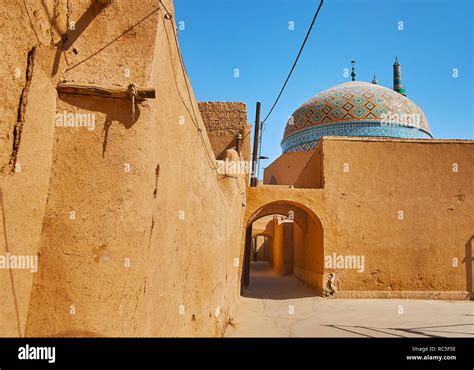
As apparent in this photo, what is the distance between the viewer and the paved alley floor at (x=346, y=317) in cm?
589

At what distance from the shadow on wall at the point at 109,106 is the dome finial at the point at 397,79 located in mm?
26567

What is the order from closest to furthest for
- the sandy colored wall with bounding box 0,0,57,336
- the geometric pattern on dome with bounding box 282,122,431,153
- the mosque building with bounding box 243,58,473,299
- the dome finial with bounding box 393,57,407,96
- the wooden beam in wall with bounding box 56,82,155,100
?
the sandy colored wall with bounding box 0,0,57,336 → the wooden beam in wall with bounding box 56,82,155,100 → the mosque building with bounding box 243,58,473,299 → the geometric pattern on dome with bounding box 282,122,431,153 → the dome finial with bounding box 393,57,407,96

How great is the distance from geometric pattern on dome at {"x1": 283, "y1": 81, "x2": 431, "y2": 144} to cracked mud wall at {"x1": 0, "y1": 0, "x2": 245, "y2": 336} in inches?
663

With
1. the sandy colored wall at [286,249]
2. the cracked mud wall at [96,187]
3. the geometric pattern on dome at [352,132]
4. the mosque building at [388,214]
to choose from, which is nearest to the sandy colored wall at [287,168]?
the geometric pattern on dome at [352,132]

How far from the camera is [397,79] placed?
2558 cm

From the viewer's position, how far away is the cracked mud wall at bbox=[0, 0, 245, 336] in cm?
218

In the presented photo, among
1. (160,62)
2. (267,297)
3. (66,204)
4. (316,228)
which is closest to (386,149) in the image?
(316,228)

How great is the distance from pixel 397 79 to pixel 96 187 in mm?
27624

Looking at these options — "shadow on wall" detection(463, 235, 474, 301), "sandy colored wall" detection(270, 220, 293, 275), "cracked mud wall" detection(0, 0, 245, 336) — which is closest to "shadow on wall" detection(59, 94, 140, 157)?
"cracked mud wall" detection(0, 0, 245, 336)

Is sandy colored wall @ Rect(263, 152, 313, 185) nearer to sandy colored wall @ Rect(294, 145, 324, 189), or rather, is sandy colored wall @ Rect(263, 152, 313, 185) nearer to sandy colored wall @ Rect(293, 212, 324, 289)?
sandy colored wall @ Rect(293, 212, 324, 289)

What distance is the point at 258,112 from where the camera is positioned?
11703 mm

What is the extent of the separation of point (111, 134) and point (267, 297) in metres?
8.45

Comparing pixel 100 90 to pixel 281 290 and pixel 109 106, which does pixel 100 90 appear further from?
pixel 281 290

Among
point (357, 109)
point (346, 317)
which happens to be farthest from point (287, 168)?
point (346, 317)
